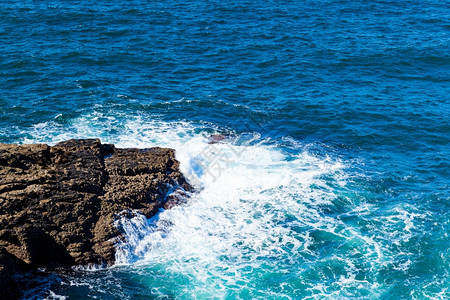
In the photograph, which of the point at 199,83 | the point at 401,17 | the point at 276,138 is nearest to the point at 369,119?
the point at 276,138

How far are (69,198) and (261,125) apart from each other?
1768 cm

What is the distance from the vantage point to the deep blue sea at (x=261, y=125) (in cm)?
2581

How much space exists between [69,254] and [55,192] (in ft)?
10.9

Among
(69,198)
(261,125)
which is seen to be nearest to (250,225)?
(69,198)

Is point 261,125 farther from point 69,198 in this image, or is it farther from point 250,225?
point 69,198

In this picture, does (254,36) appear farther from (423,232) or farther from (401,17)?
(423,232)

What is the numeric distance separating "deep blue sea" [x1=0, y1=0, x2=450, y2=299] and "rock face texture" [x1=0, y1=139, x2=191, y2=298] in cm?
108

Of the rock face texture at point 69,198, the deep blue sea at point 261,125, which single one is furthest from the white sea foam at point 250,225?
the rock face texture at point 69,198

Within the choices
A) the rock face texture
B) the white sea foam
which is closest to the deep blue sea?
the white sea foam

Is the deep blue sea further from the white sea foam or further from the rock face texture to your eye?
the rock face texture

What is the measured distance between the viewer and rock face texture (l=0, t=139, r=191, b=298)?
958 inches

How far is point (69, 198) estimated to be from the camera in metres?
26.1

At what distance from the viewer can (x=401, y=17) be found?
58031mm

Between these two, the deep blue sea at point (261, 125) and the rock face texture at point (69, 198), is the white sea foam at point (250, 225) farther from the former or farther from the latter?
the rock face texture at point (69, 198)
